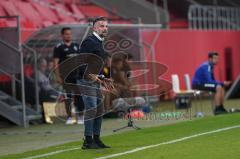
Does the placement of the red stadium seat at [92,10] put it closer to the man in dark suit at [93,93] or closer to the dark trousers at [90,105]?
the man in dark suit at [93,93]

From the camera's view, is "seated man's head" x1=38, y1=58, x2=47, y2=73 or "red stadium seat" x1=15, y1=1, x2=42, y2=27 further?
"red stadium seat" x1=15, y1=1, x2=42, y2=27

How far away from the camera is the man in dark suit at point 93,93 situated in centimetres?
1236

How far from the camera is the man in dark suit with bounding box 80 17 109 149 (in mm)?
12359

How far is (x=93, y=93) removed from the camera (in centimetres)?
1236

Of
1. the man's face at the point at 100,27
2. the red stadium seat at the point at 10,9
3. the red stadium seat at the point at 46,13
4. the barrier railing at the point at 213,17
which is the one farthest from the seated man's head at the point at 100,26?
the barrier railing at the point at 213,17

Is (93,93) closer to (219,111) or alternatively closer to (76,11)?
(219,111)

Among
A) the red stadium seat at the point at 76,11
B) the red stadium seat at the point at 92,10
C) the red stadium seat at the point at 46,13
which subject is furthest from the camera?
the red stadium seat at the point at 92,10

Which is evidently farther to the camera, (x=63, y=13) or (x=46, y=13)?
(x=63, y=13)

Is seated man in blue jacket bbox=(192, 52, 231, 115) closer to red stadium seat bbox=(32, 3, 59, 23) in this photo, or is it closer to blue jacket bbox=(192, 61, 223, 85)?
blue jacket bbox=(192, 61, 223, 85)

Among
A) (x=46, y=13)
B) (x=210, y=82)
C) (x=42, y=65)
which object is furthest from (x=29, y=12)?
(x=210, y=82)

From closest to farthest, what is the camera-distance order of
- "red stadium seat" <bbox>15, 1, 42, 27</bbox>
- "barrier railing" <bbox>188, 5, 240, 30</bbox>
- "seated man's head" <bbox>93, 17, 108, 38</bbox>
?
1. "seated man's head" <bbox>93, 17, 108, 38</bbox>
2. "red stadium seat" <bbox>15, 1, 42, 27</bbox>
3. "barrier railing" <bbox>188, 5, 240, 30</bbox>

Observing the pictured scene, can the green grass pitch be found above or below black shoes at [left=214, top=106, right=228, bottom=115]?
below

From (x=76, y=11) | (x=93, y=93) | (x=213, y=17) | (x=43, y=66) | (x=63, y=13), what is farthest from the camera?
(x=213, y=17)

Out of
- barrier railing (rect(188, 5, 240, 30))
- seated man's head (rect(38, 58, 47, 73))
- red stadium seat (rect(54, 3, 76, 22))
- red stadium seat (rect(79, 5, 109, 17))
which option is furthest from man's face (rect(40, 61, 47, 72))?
barrier railing (rect(188, 5, 240, 30))
